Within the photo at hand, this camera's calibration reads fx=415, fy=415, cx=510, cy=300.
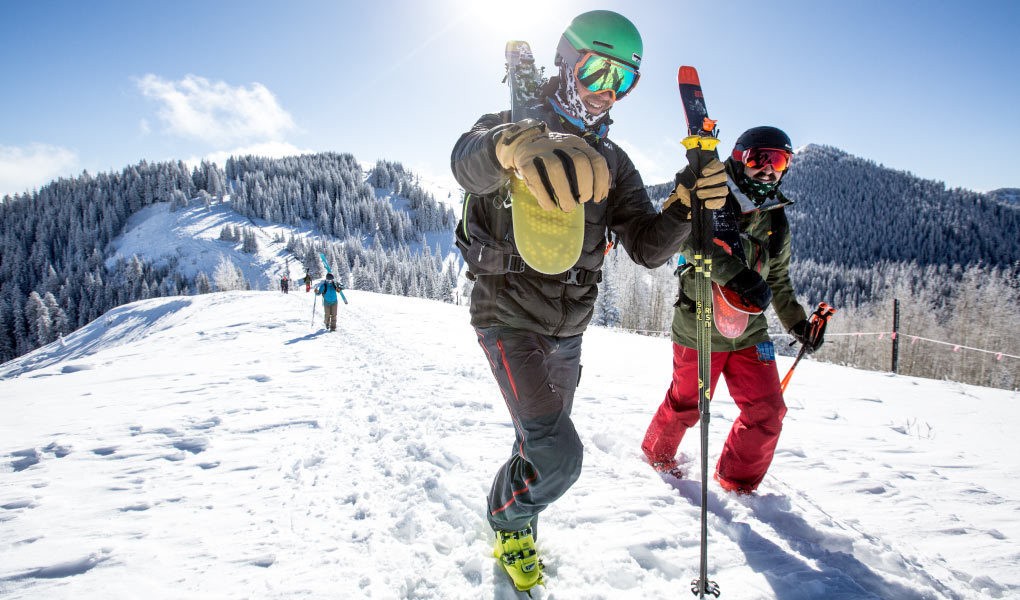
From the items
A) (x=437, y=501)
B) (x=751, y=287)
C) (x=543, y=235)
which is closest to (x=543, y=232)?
(x=543, y=235)

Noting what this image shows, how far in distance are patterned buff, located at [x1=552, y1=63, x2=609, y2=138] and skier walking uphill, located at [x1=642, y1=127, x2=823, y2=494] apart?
1.30 metres

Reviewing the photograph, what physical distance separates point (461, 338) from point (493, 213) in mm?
11056

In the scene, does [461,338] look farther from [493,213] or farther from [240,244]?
[240,244]

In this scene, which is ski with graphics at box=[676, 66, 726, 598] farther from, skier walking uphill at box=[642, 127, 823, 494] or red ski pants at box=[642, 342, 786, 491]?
red ski pants at box=[642, 342, 786, 491]

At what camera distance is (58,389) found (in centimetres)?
779

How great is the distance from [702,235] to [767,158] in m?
1.68

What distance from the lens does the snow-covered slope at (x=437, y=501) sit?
2.41 metres

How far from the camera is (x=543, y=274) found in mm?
2381

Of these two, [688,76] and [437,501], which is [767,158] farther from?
[437,501]

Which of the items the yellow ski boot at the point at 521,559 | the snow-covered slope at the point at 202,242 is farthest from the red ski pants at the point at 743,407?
the snow-covered slope at the point at 202,242

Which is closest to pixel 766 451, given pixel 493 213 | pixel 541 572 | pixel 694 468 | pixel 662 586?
pixel 694 468

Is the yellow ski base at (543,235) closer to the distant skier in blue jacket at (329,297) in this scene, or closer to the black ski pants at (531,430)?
the black ski pants at (531,430)

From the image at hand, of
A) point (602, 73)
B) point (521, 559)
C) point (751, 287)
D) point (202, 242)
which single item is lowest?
point (521, 559)

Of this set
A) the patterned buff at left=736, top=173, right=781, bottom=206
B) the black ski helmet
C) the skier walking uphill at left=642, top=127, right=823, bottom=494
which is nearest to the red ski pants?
the skier walking uphill at left=642, top=127, right=823, bottom=494
